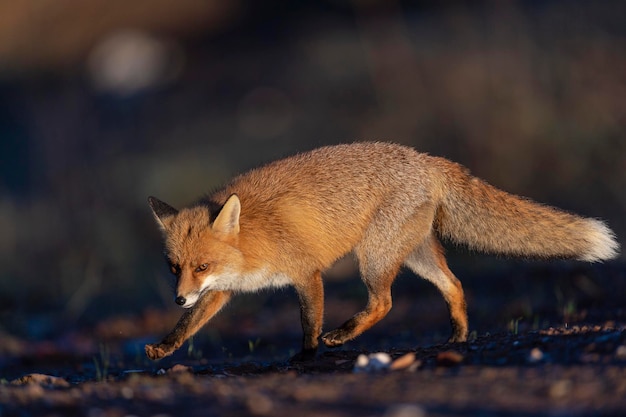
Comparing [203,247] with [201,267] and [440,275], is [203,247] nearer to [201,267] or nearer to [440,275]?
[201,267]

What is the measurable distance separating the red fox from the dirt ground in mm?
523

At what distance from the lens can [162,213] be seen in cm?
742

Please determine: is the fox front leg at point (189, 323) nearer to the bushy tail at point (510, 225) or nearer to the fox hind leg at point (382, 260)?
the fox hind leg at point (382, 260)

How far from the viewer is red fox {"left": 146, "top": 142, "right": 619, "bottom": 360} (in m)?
7.06

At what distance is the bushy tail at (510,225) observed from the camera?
7.06 meters

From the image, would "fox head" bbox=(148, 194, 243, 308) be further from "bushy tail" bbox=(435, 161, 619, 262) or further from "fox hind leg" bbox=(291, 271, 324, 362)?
"bushy tail" bbox=(435, 161, 619, 262)

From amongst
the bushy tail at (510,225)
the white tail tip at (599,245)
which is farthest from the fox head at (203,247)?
the white tail tip at (599,245)

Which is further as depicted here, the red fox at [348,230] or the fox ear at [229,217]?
the red fox at [348,230]

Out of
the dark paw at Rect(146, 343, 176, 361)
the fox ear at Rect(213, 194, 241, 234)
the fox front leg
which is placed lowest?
the dark paw at Rect(146, 343, 176, 361)

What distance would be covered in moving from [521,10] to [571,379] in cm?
1753

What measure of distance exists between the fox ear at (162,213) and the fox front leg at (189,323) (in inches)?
25.7

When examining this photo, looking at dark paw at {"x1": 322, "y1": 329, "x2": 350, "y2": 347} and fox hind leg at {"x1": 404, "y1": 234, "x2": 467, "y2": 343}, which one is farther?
fox hind leg at {"x1": 404, "y1": 234, "x2": 467, "y2": 343}

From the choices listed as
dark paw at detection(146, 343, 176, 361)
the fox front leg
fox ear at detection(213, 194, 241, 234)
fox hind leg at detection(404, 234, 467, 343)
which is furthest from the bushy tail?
dark paw at detection(146, 343, 176, 361)

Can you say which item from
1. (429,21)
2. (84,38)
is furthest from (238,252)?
(84,38)
